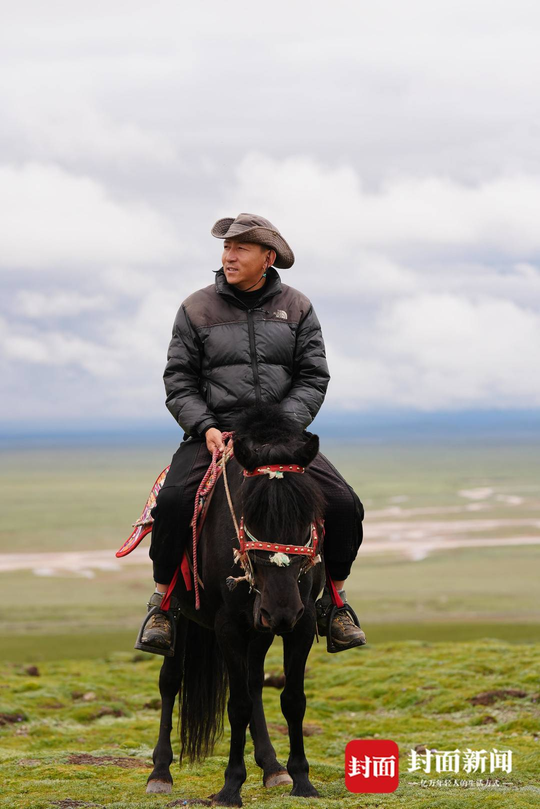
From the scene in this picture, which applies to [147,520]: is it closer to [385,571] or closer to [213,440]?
[213,440]

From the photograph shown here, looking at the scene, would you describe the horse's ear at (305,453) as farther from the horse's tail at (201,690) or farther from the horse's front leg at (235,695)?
the horse's tail at (201,690)

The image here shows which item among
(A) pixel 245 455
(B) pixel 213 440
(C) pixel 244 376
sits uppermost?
(C) pixel 244 376

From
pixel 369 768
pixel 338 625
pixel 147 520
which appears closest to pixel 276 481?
pixel 338 625

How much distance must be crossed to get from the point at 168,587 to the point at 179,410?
4.95ft

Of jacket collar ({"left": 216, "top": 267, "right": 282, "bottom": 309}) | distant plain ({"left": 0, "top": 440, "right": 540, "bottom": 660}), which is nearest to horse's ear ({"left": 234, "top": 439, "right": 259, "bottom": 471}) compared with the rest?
jacket collar ({"left": 216, "top": 267, "right": 282, "bottom": 309})

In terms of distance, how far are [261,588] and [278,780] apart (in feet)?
8.41

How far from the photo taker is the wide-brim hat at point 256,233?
25.0 feet

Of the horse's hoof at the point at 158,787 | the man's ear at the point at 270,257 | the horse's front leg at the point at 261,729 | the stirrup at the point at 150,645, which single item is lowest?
the horse's hoof at the point at 158,787

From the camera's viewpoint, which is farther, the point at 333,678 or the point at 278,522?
the point at 333,678

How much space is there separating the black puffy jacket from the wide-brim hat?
202 mm

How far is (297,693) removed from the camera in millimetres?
7105

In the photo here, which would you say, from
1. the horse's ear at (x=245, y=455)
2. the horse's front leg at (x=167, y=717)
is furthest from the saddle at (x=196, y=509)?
the horse's front leg at (x=167, y=717)

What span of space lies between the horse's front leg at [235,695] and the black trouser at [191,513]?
84 cm

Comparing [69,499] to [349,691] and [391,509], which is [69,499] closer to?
[391,509]
